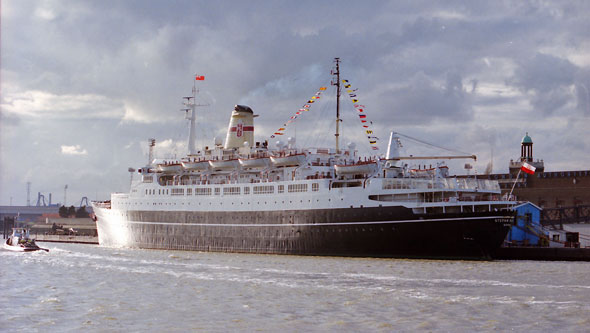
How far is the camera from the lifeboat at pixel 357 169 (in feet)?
147

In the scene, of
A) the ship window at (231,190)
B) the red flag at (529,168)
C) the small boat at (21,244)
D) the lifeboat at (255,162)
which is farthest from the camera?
the small boat at (21,244)

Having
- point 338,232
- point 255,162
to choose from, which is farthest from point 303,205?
point 255,162

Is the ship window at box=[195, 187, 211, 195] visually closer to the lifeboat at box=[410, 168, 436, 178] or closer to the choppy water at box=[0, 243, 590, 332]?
the choppy water at box=[0, 243, 590, 332]

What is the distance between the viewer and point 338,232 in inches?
1700

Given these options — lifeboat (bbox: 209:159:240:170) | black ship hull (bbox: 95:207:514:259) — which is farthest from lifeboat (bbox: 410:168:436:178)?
lifeboat (bbox: 209:159:240:170)

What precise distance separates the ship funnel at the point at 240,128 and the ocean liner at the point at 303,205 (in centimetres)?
9

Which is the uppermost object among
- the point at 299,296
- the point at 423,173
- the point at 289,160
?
the point at 289,160

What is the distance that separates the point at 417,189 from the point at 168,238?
23.4 meters

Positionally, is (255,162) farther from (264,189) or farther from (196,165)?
(196,165)

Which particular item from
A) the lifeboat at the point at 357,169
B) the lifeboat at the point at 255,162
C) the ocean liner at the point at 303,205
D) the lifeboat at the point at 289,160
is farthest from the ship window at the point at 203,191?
the lifeboat at the point at 357,169

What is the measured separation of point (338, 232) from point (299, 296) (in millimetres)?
17786

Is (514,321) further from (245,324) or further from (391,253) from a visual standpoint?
(391,253)

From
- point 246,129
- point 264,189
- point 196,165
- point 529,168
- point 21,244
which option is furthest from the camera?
point 246,129

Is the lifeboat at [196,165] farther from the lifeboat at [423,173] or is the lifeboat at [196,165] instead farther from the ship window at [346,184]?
the lifeboat at [423,173]
